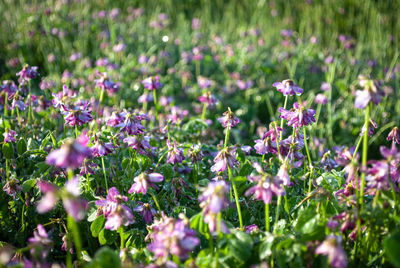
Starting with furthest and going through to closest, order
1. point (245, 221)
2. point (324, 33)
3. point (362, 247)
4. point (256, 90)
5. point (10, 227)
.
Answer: point (324, 33)
point (256, 90)
point (10, 227)
point (245, 221)
point (362, 247)

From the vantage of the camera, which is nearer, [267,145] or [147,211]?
[147,211]

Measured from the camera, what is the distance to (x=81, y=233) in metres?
1.79

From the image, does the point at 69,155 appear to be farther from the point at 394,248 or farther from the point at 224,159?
the point at 394,248

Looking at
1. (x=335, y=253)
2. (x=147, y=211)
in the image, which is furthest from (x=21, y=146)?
(x=335, y=253)

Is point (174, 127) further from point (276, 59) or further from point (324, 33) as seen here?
point (324, 33)

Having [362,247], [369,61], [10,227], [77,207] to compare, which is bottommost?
[369,61]

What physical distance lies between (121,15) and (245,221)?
5445mm

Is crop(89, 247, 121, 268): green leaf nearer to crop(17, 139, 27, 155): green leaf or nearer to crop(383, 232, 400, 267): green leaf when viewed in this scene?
crop(383, 232, 400, 267): green leaf

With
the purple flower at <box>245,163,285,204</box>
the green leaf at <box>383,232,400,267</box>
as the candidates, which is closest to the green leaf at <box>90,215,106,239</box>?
the purple flower at <box>245,163,285,204</box>

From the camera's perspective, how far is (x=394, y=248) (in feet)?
3.51

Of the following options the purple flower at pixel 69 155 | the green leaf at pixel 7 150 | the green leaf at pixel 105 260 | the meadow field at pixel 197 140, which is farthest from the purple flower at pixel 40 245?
the green leaf at pixel 7 150

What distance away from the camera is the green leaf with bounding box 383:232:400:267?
104cm

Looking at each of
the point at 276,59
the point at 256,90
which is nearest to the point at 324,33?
the point at 276,59

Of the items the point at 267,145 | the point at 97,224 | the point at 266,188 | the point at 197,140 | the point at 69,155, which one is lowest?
the point at 197,140
